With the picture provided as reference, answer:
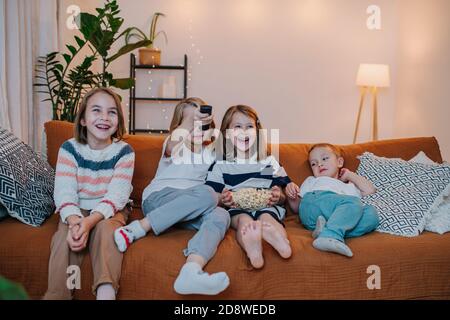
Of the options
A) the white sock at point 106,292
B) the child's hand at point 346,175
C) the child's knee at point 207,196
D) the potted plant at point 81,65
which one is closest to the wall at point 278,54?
the potted plant at point 81,65

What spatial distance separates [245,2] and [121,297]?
3825 mm

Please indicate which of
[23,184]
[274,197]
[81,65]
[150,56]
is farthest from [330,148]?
[150,56]

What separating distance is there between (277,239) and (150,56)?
130 inches

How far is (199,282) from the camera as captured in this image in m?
1.46

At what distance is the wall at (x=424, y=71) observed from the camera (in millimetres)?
3770

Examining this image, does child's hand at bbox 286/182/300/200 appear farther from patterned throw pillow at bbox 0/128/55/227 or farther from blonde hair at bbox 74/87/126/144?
patterned throw pillow at bbox 0/128/55/227

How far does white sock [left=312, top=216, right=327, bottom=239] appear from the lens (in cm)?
177

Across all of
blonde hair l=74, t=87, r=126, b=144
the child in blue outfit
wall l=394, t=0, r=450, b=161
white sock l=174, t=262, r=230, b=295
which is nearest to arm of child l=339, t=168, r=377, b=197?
the child in blue outfit

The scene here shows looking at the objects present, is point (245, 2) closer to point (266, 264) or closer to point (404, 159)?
point (404, 159)

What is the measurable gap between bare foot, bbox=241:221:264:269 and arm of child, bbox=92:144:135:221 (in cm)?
50

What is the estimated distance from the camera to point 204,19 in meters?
4.77

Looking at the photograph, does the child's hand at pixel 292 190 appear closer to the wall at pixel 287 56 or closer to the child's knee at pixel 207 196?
the child's knee at pixel 207 196

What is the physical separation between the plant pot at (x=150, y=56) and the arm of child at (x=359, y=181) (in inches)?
113
